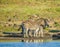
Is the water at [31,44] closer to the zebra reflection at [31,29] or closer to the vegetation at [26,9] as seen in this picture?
the zebra reflection at [31,29]

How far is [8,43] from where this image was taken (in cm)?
3009

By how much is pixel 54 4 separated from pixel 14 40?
22859 mm

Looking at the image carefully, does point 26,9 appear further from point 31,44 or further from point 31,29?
point 31,44

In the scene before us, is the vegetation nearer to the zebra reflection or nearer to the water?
the zebra reflection

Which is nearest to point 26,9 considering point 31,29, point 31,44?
point 31,29

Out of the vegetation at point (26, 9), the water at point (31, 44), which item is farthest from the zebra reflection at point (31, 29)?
the vegetation at point (26, 9)

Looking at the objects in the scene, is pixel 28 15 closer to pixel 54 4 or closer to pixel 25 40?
pixel 54 4

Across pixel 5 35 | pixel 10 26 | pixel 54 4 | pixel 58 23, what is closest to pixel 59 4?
pixel 54 4

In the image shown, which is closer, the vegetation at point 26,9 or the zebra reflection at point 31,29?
the zebra reflection at point 31,29

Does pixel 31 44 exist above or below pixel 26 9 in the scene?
below

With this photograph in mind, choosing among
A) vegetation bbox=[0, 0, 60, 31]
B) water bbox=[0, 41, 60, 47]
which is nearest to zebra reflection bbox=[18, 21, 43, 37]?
water bbox=[0, 41, 60, 47]

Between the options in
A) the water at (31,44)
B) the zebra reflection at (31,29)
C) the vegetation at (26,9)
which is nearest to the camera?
the water at (31,44)

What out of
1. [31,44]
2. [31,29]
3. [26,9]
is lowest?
[31,44]

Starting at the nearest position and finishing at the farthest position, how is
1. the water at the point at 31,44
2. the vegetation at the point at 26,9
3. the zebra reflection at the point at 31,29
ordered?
the water at the point at 31,44 < the zebra reflection at the point at 31,29 < the vegetation at the point at 26,9
